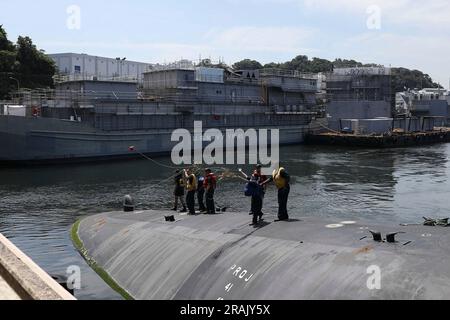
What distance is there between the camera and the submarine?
10117 mm

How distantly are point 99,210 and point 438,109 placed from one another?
107 m

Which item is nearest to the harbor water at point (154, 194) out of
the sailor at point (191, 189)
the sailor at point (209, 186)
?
the sailor at point (191, 189)

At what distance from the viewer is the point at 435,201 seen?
33531 mm

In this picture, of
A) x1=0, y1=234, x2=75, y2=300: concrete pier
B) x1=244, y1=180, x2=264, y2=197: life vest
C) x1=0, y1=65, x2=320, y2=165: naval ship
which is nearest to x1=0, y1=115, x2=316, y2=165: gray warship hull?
x1=0, y1=65, x2=320, y2=165: naval ship

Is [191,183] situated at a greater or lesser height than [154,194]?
greater

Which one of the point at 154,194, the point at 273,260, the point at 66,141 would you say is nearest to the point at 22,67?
the point at 66,141

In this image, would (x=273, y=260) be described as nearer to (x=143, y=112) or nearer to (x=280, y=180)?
(x=280, y=180)

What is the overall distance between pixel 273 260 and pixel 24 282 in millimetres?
5688

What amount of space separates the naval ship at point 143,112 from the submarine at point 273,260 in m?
38.6

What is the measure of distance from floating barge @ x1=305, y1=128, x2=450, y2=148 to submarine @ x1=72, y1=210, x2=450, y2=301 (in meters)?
62.1

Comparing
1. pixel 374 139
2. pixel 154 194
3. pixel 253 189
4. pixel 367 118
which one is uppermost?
pixel 367 118

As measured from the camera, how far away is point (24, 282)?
947 centimetres

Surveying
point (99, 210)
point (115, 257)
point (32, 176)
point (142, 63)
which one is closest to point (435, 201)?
point (99, 210)
